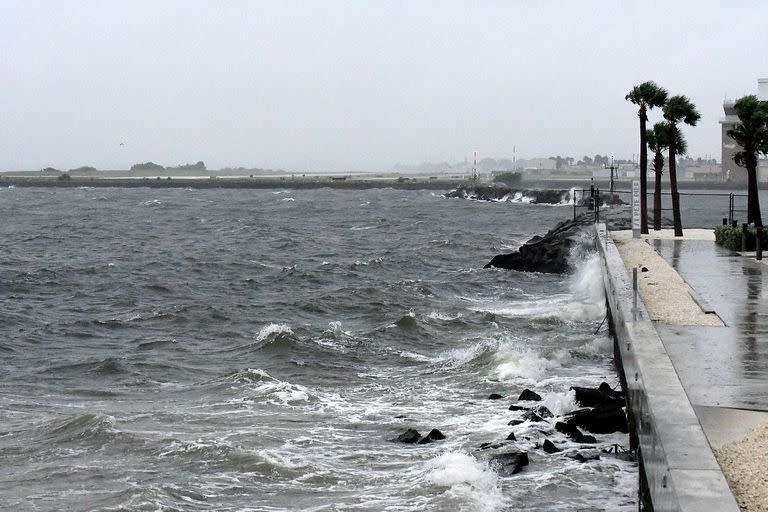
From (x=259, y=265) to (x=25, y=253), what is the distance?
12115 millimetres

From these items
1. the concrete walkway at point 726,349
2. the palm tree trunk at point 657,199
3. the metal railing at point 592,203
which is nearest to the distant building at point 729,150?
the metal railing at point 592,203

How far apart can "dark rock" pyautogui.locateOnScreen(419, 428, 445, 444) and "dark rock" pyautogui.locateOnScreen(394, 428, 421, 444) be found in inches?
3.6

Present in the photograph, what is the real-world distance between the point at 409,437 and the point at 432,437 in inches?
12.2

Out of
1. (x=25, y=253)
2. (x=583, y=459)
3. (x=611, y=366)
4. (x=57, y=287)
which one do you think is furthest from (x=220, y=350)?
(x=25, y=253)

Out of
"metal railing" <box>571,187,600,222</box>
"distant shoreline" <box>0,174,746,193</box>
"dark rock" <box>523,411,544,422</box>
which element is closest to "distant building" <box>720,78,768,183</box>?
"distant shoreline" <box>0,174,746,193</box>

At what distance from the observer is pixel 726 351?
13.8 metres

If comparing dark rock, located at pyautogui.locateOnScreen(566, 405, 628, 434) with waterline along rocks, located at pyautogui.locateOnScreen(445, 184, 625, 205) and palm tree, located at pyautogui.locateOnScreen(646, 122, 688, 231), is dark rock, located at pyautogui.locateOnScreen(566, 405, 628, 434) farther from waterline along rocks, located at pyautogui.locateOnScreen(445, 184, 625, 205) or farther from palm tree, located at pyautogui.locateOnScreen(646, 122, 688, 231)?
waterline along rocks, located at pyautogui.locateOnScreen(445, 184, 625, 205)

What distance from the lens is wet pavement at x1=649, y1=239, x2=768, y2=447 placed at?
34.4ft

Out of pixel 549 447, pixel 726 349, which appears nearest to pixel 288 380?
pixel 549 447

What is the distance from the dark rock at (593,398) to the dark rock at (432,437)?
2109 millimetres

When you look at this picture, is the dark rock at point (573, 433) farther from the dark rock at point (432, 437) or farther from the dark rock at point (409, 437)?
the dark rock at point (409, 437)

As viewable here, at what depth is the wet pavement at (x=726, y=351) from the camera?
10477mm

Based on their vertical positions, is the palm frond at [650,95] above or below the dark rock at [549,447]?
above

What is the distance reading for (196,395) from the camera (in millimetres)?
16953
